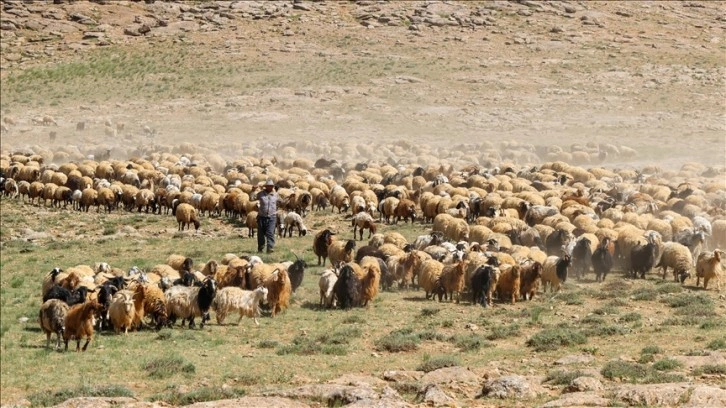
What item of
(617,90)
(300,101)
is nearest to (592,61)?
(617,90)

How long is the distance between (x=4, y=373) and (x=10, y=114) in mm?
49449

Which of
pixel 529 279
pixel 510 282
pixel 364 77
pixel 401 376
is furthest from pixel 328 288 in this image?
A: pixel 364 77

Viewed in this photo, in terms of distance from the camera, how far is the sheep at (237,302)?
18484 mm

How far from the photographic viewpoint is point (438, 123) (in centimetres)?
5862

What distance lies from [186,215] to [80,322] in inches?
523

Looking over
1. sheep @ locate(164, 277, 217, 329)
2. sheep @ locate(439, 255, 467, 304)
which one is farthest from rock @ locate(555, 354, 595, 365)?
sheep @ locate(164, 277, 217, 329)

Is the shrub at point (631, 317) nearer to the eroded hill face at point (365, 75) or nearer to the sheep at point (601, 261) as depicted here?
the sheep at point (601, 261)

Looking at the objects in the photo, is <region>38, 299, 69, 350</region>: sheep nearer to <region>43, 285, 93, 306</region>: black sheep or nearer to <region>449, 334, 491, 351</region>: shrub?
<region>43, 285, 93, 306</region>: black sheep

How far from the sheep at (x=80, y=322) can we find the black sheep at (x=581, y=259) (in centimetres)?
1075

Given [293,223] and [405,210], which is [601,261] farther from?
[293,223]

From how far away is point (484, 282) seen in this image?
19625 mm

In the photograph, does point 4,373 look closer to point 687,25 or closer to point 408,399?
point 408,399

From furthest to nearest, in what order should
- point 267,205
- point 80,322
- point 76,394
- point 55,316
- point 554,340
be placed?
1. point 267,205
2. point 55,316
3. point 80,322
4. point 554,340
5. point 76,394

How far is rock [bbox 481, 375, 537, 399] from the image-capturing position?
1254 cm
